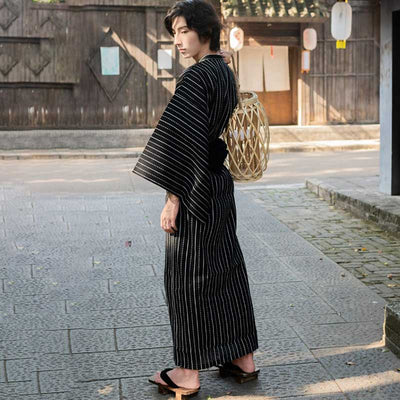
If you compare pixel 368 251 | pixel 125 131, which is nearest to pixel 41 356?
pixel 368 251

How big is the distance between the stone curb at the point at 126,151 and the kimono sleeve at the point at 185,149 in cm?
1313

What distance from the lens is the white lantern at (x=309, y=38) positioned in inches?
735

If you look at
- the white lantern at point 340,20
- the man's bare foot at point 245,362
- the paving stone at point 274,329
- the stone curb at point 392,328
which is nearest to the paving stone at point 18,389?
the man's bare foot at point 245,362

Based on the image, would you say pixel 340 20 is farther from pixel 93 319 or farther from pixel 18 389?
pixel 18 389

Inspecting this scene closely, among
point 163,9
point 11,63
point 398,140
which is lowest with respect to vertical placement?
point 398,140

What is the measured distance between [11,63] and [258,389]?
614 inches

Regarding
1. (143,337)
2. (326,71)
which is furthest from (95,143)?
(143,337)

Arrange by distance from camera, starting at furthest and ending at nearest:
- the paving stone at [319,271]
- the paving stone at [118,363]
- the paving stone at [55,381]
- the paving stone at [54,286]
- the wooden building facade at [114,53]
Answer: the wooden building facade at [114,53] < the paving stone at [319,271] < the paving stone at [54,286] < the paving stone at [118,363] < the paving stone at [55,381]

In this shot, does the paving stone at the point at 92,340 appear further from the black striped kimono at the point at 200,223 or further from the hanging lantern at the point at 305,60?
the hanging lantern at the point at 305,60

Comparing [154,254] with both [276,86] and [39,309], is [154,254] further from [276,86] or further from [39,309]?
[276,86]

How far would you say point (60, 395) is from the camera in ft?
12.1

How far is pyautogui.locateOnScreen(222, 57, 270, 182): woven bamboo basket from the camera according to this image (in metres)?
3.84

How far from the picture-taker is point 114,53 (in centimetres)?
1853

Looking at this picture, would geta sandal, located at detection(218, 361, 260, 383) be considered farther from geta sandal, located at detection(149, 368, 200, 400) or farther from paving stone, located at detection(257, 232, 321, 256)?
paving stone, located at detection(257, 232, 321, 256)
